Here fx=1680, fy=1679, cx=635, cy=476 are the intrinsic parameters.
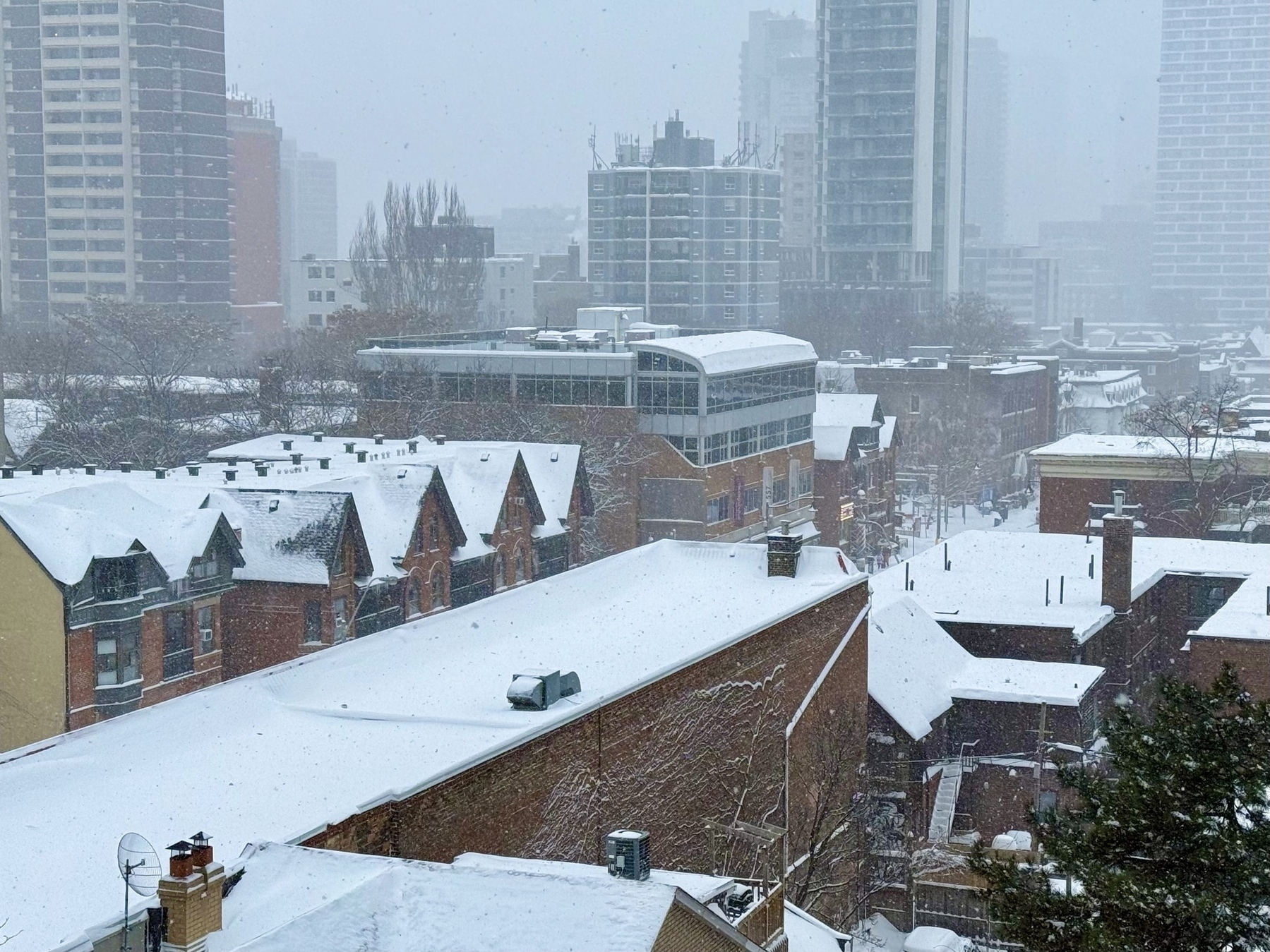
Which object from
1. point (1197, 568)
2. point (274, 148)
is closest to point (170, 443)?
point (1197, 568)

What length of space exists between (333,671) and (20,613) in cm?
1363

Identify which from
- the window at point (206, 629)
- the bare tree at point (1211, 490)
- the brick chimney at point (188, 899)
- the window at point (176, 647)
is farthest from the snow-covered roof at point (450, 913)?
the bare tree at point (1211, 490)

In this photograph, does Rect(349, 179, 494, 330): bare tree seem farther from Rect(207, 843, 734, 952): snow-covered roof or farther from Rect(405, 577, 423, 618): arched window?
Rect(207, 843, 734, 952): snow-covered roof

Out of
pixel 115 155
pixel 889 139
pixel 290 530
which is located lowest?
pixel 290 530

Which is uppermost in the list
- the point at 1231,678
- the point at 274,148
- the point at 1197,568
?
the point at 274,148

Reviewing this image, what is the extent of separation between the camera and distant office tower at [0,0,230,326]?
130625 mm

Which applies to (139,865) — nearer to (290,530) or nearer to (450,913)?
(450,913)

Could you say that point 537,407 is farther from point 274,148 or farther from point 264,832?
point 274,148

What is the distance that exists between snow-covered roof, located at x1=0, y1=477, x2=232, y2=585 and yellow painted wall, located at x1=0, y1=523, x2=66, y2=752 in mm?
483

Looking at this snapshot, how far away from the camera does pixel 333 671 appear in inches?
918

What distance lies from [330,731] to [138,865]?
6613 millimetres

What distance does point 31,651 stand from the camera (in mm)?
34094

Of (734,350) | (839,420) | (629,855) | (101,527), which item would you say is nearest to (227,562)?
(101,527)

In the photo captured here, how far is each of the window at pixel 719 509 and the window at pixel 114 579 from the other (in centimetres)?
3061
